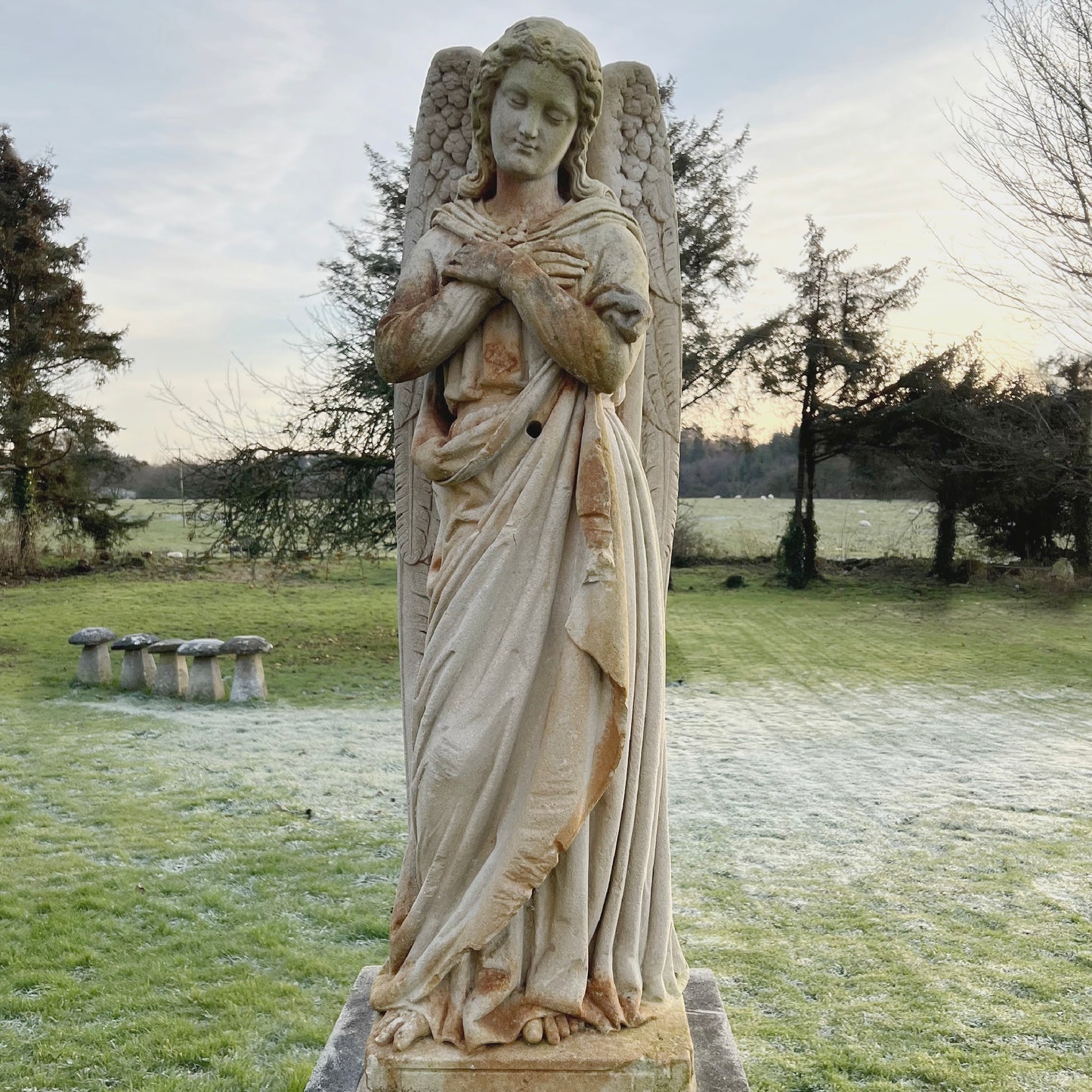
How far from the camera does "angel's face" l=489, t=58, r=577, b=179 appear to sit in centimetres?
272

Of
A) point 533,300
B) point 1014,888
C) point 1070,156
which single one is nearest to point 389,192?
point 1070,156

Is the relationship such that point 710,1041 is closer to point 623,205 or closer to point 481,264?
point 481,264

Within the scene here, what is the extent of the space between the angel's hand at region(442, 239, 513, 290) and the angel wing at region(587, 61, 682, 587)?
0.60 metres

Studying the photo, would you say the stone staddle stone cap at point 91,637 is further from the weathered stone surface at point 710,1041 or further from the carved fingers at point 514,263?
the carved fingers at point 514,263

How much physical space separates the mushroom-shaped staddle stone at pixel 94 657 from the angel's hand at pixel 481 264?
10.8 m

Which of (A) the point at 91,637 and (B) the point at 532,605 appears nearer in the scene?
(B) the point at 532,605

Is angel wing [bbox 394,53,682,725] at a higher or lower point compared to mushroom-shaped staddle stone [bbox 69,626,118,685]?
higher

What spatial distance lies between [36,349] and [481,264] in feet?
74.8

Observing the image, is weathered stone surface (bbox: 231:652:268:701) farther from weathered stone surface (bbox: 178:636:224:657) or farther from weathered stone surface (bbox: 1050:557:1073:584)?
weathered stone surface (bbox: 1050:557:1073:584)

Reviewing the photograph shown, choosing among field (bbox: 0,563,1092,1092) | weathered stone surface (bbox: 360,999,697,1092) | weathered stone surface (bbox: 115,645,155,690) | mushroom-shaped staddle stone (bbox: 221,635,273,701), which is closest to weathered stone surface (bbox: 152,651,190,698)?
weathered stone surface (bbox: 115,645,155,690)

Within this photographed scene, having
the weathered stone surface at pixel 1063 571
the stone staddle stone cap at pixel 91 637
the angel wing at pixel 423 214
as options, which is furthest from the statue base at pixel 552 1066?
the weathered stone surface at pixel 1063 571

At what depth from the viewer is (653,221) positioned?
128 inches

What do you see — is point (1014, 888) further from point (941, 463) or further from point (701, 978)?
point (941, 463)

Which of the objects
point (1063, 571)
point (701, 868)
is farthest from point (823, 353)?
point (701, 868)
